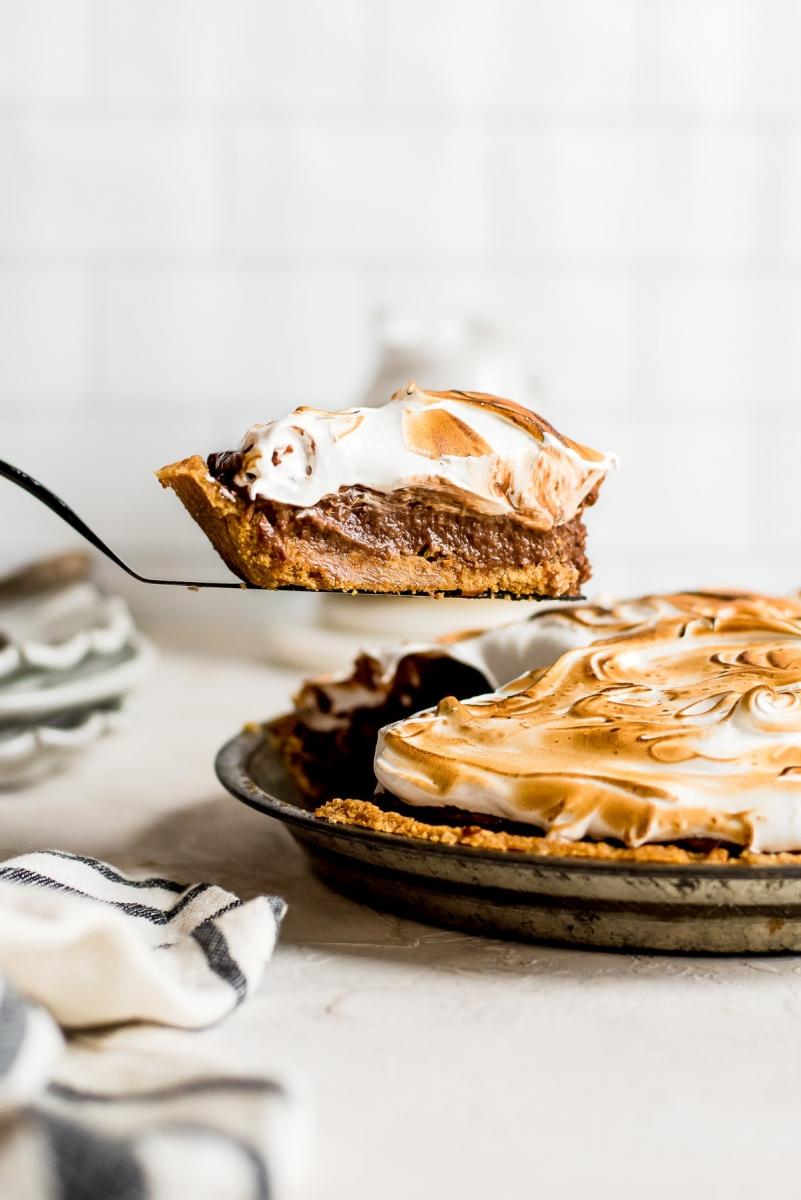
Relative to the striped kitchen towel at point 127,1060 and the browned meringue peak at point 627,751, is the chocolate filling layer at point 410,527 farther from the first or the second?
the striped kitchen towel at point 127,1060

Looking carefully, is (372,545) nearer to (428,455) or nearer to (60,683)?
(428,455)

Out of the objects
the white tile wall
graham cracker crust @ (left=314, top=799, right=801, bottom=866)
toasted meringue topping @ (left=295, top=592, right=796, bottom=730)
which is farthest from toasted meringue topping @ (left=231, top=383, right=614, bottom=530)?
the white tile wall

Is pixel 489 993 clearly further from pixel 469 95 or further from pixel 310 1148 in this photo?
pixel 469 95

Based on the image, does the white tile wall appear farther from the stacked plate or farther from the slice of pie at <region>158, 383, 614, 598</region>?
the slice of pie at <region>158, 383, 614, 598</region>

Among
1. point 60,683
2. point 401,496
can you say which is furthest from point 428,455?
point 60,683

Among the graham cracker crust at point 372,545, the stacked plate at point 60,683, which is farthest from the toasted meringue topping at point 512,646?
the stacked plate at point 60,683

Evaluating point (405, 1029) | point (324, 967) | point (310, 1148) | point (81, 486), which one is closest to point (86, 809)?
point (324, 967)

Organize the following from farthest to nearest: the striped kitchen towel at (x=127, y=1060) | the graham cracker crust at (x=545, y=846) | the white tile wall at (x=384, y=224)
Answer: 1. the white tile wall at (x=384, y=224)
2. the graham cracker crust at (x=545, y=846)
3. the striped kitchen towel at (x=127, y=1060)
